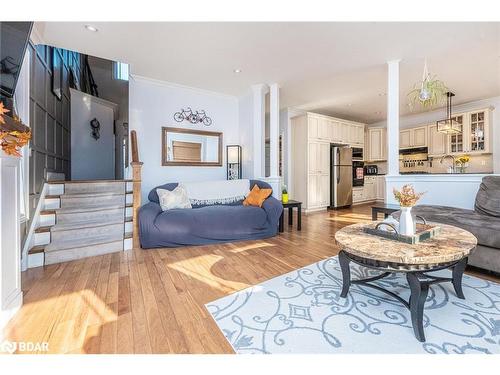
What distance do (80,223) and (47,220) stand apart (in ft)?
1.04

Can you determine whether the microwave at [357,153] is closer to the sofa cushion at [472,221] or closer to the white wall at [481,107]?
the white wall at [481,107]

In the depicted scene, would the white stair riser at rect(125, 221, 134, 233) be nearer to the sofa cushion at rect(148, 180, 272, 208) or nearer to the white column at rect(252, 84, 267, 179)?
the sofa cushion at rect(148, 180, 272, 208)

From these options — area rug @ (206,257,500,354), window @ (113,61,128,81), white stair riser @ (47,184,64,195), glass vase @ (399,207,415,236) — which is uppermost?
window @ (113,61,128,81)

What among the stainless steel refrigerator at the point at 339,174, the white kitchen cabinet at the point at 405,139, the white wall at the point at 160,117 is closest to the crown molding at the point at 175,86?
the white wall at the point at 160,117

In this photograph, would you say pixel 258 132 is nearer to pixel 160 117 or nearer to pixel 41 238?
pixel 160 117

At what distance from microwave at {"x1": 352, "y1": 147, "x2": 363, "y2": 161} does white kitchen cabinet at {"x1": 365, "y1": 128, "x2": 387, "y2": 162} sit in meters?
0.77

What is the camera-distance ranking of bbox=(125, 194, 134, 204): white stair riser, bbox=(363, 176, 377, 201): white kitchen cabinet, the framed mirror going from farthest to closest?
bbox=(363, 176, 377, 201): white kitchen cabinet
the framed mirror
bbox=(125, 194, 134, 204): white stair riser

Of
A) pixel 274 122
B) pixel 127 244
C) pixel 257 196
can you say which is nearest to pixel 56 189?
pixel 127 244

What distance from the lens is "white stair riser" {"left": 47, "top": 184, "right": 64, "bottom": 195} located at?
116 inches

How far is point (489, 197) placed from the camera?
2.45 meters

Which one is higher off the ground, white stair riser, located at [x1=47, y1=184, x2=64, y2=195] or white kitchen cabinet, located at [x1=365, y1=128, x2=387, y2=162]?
white kitchen cabinet, located at [x1=365, y1=128, x2=387, y2=162]

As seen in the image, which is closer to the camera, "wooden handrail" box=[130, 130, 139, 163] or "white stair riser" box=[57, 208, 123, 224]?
"white stair riser" box=[57, 208, 123, 224]

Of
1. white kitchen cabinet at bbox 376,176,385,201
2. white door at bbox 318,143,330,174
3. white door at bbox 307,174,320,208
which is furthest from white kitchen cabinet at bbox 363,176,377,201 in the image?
white door at bbox 307,174,320,208

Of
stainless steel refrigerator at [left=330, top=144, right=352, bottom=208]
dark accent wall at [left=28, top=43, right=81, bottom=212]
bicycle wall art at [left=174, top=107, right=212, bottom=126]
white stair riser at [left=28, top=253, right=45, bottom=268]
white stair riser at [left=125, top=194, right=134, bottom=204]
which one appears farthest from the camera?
stainless steel refrigerator at [left=330, top=144, right=352, bottom=208]
